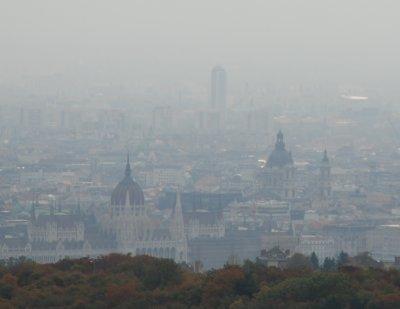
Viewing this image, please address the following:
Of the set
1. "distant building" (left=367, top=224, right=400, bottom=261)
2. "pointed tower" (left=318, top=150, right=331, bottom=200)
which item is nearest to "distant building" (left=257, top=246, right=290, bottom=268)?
"distant building" (left=367, top=224, right=400, bottom=261)

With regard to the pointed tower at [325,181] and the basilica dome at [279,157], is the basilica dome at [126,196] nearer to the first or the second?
the pointed tower at [325,181]

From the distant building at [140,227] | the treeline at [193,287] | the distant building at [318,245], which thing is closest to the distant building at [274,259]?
the treeline at [193,287]

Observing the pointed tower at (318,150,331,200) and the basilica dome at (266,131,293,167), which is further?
the basilica dome at (266,131,293,167)

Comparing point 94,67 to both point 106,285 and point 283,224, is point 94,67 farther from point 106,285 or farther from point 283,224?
point 106,285

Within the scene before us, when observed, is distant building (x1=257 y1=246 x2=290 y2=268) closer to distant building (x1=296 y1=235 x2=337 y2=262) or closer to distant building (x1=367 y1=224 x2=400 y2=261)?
distant building (x1=367 y1=224 x2=400 y2=261)

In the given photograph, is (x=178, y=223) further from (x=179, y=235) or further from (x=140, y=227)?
(x=179, y=235)

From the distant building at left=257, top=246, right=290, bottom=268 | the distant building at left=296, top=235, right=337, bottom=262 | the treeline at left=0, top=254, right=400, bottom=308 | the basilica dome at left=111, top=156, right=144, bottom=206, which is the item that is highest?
the treeline at left=0, top=254, right=400, bottom=308

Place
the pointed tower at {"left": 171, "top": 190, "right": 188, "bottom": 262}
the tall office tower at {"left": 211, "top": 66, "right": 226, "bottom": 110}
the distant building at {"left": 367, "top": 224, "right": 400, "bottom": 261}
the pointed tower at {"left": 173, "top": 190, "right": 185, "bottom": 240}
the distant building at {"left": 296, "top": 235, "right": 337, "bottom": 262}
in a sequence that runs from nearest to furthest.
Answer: the distant building at {"left": 296, "top": 235, "right": 337, "bottom": 262} → the distant building at {"left": 367, "top": 224, "right": 400, "bottom": 261} → the pointed tower at {"left": 171, "top": 190, "right": 188, "bottom": 262} → the pointed tower at {"left": 173, "top": 190, "right": 185, "bottom": 240} → the tall office tower at {"left": 211, "top": 66, "right": 226, "bottom": 110}
